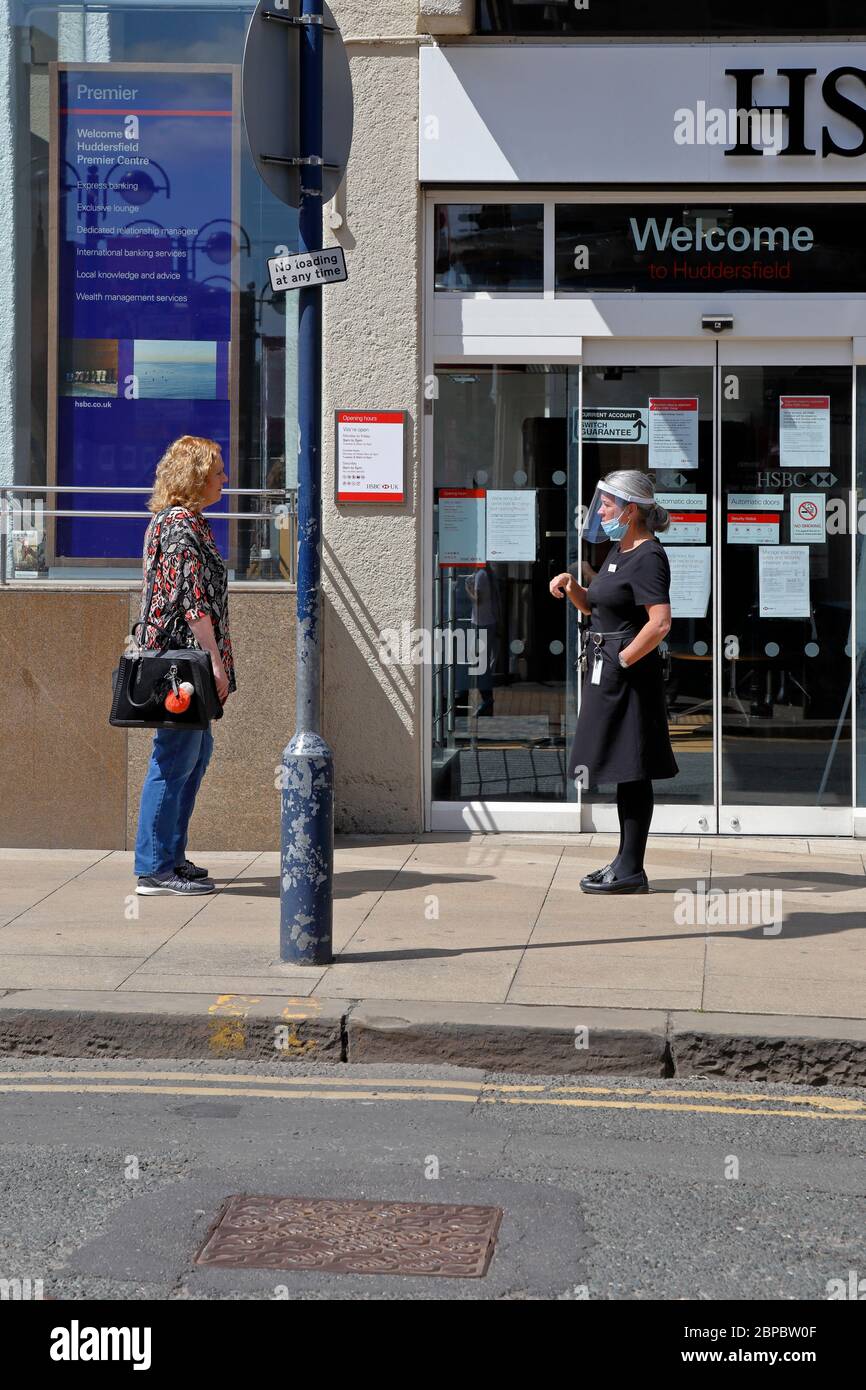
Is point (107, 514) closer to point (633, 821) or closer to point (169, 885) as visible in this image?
point (169, 885)

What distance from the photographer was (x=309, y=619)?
21.1 ft

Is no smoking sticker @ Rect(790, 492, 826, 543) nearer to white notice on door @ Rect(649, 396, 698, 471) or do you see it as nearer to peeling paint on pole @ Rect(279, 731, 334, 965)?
white notice on door @ Rect(649, 396, 698, 471)

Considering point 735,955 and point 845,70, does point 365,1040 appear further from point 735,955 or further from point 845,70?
→ point 845,70

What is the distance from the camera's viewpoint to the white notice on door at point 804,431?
9.65 m

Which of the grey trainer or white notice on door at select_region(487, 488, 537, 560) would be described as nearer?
the grey trainer

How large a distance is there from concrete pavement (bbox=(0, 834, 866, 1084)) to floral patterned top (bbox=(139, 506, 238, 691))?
1.28m

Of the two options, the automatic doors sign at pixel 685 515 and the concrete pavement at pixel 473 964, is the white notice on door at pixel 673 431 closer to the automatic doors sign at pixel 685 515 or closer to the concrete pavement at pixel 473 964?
the automatic doors sign at pixel 685 515

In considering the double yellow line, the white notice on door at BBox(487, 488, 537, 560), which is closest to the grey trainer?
the double yellow line

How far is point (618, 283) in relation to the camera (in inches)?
380

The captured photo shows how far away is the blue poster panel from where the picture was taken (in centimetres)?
970

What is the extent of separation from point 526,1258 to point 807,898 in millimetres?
→ 4290

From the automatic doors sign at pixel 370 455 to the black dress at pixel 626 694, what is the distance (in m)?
2.14
